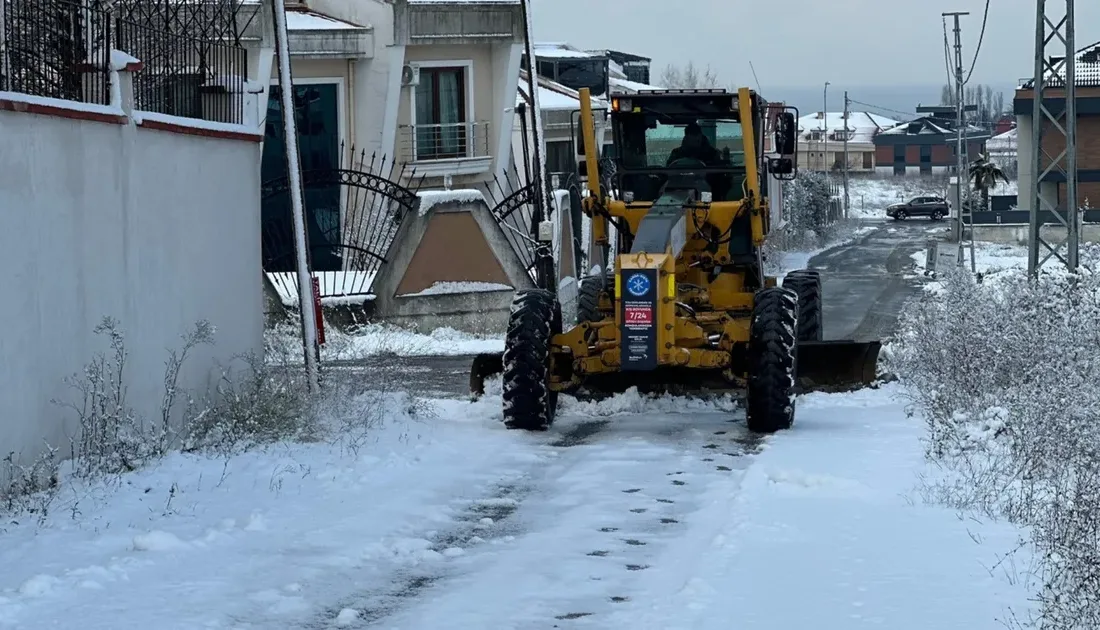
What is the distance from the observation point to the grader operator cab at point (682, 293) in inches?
524

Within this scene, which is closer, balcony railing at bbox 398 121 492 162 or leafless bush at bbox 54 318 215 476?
leafless bush at bbox 54 318 215 476

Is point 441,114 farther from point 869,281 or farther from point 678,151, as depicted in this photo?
point 678,151

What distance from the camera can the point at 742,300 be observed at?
606 inches

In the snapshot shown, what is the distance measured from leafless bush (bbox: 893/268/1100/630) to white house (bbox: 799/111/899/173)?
11240cm

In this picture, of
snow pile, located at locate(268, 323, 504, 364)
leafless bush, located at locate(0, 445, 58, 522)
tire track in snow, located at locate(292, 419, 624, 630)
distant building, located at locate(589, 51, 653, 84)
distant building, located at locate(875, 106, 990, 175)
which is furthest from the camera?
distant building, located at locate(875, 106, 990, 175)

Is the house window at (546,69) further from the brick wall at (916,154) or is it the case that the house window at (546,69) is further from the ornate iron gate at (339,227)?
the brick wall at (916,154)

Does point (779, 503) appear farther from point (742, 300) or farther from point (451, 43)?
point (451, 43)

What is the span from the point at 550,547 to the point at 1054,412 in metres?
4.76

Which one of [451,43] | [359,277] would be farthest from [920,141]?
[359,277]

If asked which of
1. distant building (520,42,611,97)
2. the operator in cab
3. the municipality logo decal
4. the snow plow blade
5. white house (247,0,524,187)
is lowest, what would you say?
the snow plow blade

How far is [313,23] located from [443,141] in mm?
4771

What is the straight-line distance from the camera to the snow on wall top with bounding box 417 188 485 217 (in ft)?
78.9

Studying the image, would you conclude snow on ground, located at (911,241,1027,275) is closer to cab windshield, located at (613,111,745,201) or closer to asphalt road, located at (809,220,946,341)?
asphalt road, located at (809,220,946,341)

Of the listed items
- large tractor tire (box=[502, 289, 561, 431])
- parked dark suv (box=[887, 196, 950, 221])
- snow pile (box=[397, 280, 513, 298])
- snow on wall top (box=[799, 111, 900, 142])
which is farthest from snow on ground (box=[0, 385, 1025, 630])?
snow on wall top (box=[799, 111, 900, 142])
